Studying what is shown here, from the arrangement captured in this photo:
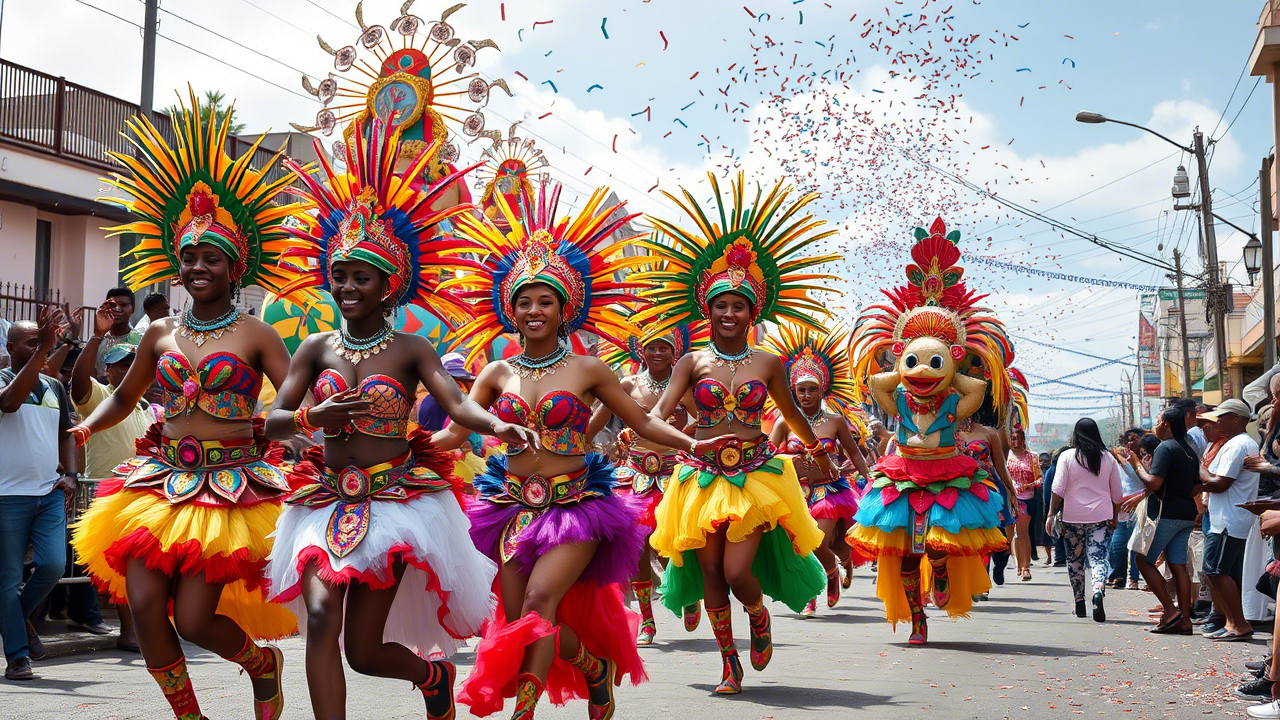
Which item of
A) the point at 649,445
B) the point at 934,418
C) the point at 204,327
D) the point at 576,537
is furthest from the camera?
the point at 649,445

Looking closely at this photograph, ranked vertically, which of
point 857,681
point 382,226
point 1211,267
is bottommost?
point 857,681

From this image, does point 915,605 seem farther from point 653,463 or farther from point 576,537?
point 576,537

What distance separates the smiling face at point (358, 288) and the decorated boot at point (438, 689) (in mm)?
1534

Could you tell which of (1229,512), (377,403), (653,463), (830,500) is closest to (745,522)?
(377,403)

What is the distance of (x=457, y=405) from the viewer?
5801mm

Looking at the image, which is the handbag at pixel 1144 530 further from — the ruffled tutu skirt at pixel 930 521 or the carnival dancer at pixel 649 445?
the carnival dancer at pixel 649 445

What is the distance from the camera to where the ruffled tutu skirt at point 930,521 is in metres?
10.1

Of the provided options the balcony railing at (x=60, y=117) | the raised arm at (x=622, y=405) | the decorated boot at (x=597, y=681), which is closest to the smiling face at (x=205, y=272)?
the raised arm at (x=622, y=405)

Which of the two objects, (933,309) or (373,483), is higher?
(933,309)

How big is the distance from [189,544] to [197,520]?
0.14 m

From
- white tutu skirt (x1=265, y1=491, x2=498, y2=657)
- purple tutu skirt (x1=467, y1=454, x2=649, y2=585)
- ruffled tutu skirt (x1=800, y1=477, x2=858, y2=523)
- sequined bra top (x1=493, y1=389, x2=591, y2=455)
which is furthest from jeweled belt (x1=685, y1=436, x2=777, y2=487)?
ruffled tutu skirt (x1=800, y1=477, x2=858, y2=523)

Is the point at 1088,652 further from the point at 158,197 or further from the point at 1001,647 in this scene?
the point at 158,197

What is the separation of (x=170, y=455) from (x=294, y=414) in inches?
34.3

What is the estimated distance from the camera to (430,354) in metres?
5.93
